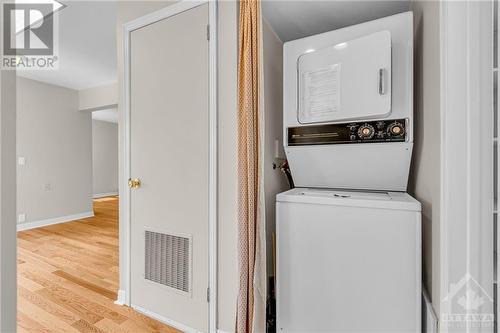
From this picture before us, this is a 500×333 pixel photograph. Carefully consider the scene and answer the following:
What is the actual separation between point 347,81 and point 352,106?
0.49 ft

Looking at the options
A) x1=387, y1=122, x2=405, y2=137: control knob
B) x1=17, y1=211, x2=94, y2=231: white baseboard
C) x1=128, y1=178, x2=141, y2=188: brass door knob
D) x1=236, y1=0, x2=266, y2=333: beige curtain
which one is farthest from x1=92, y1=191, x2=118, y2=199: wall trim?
x1=387, y1=122, x2=405, y2=137: control knob

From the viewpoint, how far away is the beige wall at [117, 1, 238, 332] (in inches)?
63.7

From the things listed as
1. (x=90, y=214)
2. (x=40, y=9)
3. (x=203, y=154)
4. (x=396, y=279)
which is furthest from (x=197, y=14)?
(x=90, y=214)

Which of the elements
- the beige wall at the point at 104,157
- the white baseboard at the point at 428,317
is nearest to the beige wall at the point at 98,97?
the beige wall at the point at 104,157

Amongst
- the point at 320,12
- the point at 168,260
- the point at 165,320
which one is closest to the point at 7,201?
the point at 168,260

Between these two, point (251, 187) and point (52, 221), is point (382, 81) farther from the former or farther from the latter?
point (52, 221)

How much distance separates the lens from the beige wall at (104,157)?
768 centimetres

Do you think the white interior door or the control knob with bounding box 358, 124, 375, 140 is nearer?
the control knob with bounding box 358, 124, 375, 140

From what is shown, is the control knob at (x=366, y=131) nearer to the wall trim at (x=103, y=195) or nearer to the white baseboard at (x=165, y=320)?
the white baseboard at (x=165, y=320)

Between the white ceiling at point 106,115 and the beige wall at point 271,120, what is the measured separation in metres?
5.51

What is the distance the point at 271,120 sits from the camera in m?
1.95

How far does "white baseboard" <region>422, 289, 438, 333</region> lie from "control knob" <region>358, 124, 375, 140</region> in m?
0.85

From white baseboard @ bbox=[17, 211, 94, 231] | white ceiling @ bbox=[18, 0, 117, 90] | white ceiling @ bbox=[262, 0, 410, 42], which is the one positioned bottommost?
white baseboard @ bbox=[17, 211, 94, 231]

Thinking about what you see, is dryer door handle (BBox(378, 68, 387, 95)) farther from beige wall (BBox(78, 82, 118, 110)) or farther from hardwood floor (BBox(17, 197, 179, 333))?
beige wall (BBox(78, 82, 118, 110))
